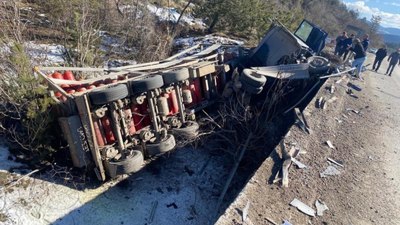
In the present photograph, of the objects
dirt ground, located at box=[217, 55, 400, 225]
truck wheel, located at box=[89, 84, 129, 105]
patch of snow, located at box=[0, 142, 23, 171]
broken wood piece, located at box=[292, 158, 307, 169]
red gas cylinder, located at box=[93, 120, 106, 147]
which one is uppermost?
truck wheel, located at box=[89, 84, 129, 105]

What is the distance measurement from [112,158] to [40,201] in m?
1.27

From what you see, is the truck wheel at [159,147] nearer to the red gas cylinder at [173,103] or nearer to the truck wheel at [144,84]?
the red gas cylinder at [173,103]

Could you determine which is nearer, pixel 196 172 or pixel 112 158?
pixel 112 158

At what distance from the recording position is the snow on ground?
493 cm

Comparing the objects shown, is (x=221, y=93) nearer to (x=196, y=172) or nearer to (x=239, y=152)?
(x=239, y=152)

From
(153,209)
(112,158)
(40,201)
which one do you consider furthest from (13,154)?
(153,209)

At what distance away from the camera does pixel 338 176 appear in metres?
5.86

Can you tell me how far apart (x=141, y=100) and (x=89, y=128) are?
1.02 m

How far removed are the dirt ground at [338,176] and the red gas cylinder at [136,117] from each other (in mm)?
2296

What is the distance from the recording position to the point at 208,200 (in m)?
6.06

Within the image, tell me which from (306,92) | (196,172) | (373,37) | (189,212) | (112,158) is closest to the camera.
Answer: (112,158)

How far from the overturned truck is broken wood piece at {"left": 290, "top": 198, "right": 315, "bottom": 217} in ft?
7.49

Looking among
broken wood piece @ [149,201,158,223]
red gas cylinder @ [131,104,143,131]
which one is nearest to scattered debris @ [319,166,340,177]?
broken wood piece @ [149,201,158,223]

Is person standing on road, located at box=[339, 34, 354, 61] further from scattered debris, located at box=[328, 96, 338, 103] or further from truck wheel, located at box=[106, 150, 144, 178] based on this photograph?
Result: truck wheel, located at box=[106, 150, 144, 178]
